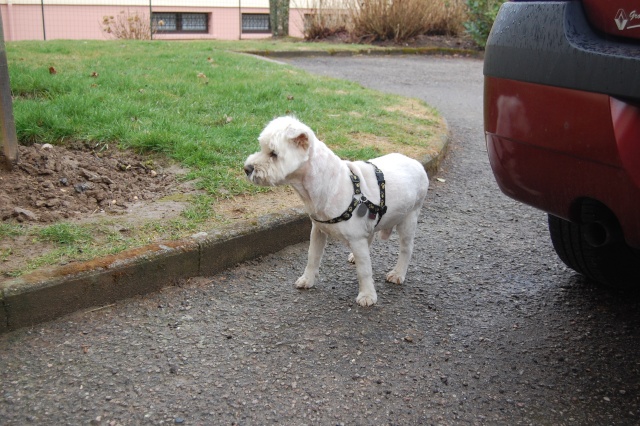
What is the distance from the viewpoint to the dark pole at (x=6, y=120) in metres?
4.49

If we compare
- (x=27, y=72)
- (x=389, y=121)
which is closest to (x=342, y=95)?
(x=389, y=121)

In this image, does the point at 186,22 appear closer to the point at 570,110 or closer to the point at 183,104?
the point at 183,104

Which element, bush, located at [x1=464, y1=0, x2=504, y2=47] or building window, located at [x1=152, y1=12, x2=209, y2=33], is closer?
bush, located at [x1=464, y1=0, x2=504, y2=47]

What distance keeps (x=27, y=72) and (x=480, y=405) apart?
6.75m

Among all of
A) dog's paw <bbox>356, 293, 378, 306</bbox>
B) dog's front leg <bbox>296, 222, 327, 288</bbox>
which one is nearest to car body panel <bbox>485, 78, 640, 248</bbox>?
dog's paw <bbox>356, 293, 378, 306</bbox>

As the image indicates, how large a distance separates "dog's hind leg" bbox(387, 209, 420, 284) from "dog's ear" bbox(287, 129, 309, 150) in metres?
0.91

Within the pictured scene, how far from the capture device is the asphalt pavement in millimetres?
2703

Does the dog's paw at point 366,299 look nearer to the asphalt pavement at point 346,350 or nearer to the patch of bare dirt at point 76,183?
the asphalt pavement at point 346,350

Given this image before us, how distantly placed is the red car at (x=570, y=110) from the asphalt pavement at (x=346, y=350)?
0.70 meters

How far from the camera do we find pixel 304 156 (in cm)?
333

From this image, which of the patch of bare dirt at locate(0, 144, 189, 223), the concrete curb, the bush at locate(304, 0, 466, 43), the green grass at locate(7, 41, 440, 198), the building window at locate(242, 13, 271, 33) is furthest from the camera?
the building window at locate(242, 13, 271, 33)

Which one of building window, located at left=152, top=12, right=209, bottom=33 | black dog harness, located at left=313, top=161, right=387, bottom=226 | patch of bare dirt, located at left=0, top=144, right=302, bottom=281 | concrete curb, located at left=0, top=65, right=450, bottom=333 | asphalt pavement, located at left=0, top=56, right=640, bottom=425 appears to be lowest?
asphalt pavement, located at left=0, top=56, right=640, bottom=425

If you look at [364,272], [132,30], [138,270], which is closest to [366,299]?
[364,272]

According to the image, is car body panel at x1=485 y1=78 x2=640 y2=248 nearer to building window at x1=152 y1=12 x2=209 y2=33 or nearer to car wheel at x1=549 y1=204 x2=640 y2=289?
car wheel at x1=549 y1=204 x2=640 y2=289
